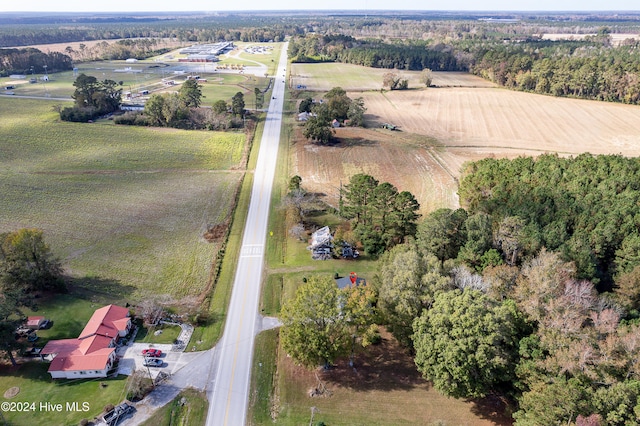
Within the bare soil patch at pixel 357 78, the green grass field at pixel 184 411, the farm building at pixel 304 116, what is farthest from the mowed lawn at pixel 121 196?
the bare soil patch at pixel 357 78

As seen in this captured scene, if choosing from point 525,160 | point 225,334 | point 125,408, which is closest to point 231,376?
point 225,334

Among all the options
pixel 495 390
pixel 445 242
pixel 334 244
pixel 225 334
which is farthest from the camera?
pixel 334 244

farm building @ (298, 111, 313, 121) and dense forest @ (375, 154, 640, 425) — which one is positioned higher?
farm building @ (298, 111, 313, 121)

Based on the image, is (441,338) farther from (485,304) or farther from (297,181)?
(297,181)

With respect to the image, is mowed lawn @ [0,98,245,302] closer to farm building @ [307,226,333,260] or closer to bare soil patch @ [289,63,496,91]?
farm building @ [307,226,333,260]

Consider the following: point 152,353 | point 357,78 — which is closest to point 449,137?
point 357,78

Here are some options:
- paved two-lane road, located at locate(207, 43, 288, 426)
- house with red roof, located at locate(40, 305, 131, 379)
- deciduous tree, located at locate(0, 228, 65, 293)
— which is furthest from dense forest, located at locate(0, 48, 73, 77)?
house with red roof, located at locate(40, 305, 131, 379)
